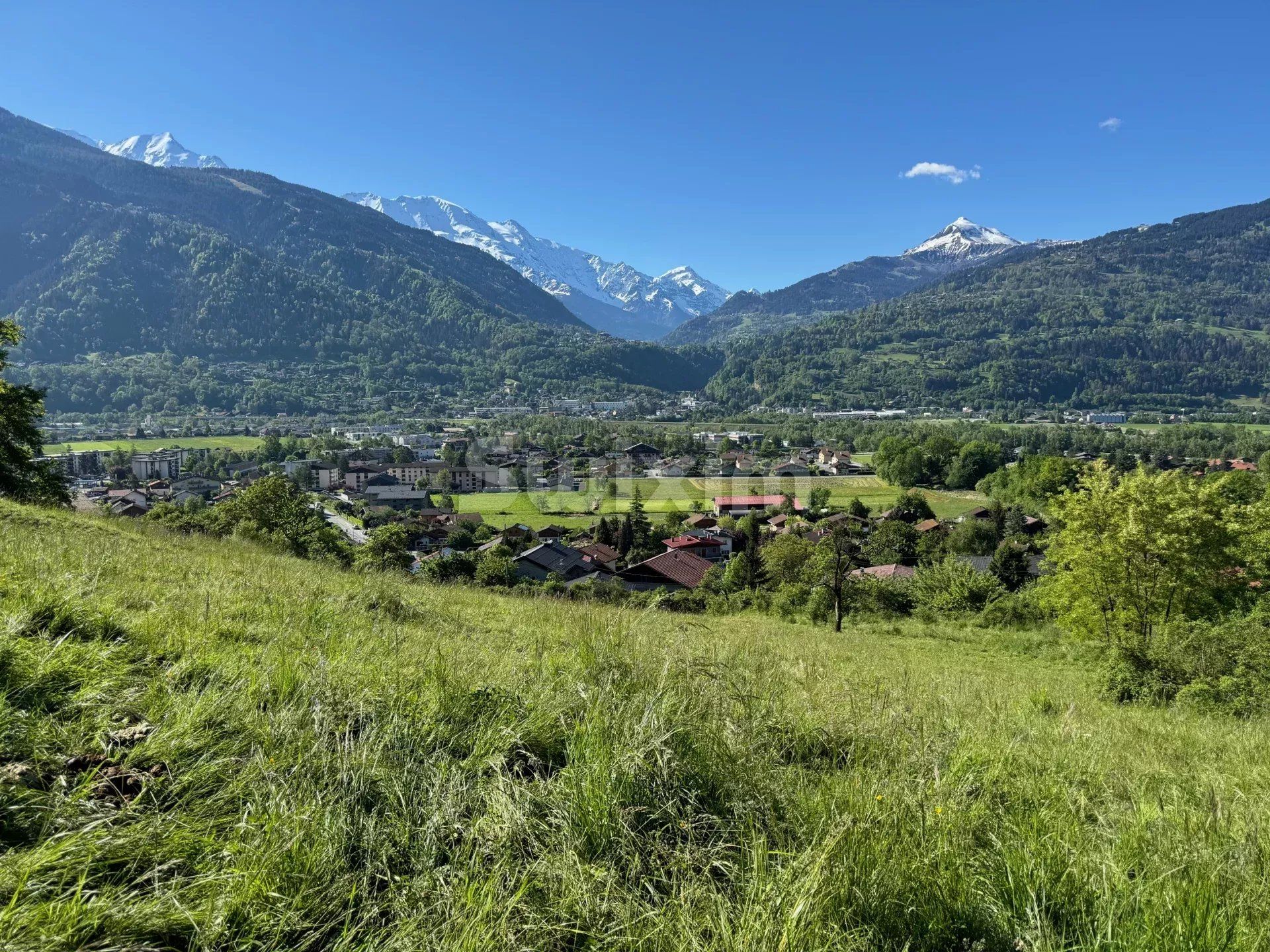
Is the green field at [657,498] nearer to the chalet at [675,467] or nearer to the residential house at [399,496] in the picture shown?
the chalet at [675,467]

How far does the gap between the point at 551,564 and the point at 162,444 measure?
96582 mm

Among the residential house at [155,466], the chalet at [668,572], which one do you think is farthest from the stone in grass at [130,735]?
the residential house at [155,466]

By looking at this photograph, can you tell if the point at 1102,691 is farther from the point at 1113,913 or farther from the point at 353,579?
the point at 353,579

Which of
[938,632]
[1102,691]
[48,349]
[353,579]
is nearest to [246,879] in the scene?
[353,579]

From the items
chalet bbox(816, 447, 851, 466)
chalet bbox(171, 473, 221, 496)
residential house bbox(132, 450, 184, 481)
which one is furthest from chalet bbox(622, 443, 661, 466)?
residential house bbox(132, 450, 184, 481)

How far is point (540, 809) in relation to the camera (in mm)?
2123

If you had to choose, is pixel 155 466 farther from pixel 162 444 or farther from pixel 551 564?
pixel 551 564

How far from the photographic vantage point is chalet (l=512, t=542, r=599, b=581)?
34.9 meters

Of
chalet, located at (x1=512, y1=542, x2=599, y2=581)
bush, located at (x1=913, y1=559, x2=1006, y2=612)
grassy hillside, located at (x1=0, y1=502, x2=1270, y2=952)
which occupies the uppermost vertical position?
grassy hillside, located at (x1=0, y1=502, x2=1270, y2=952)

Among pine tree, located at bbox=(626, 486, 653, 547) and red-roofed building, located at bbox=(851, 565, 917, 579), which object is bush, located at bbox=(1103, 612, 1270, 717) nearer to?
red-roofed building, located at bbox=(851, 565, 917, 579)

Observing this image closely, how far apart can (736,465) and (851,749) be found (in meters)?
68.2

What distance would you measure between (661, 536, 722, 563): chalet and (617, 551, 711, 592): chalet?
3.45 metres

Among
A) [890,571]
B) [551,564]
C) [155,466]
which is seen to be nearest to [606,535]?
[551,564]

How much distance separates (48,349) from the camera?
170 metres
